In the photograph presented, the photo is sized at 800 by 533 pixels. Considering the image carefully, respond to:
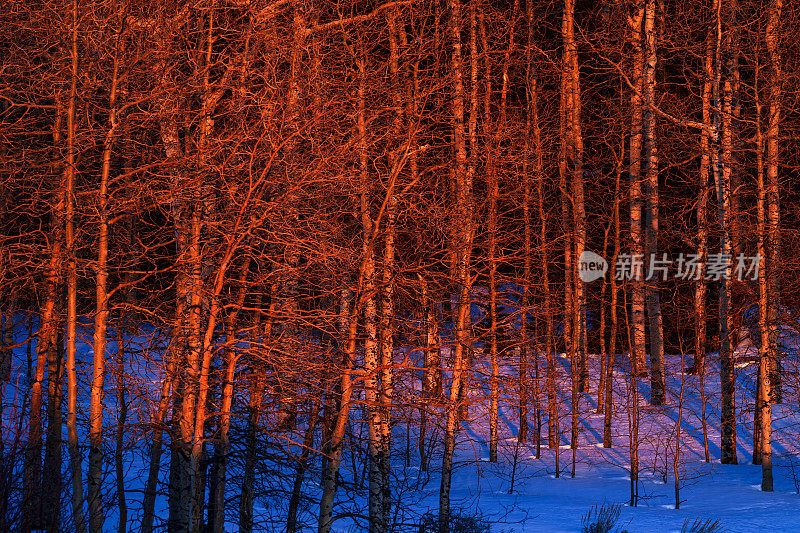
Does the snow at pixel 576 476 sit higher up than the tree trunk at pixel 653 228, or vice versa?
the tree trunk at pixel 653 228

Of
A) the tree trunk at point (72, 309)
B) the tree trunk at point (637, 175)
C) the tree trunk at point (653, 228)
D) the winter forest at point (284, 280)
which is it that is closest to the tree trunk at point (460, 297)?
the winter forest at point (284, 280)

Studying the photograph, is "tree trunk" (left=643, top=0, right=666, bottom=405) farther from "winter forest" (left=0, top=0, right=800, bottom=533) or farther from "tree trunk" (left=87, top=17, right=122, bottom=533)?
"tree trunk" (left=87, top=17, right=122, bottom=533)

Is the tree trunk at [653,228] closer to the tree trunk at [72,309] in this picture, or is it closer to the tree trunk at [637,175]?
the tree trunk at [637,175]

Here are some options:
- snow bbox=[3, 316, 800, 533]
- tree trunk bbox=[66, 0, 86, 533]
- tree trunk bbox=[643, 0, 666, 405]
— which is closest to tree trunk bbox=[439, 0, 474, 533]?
snow bbox=[3, 316, 800, 533]

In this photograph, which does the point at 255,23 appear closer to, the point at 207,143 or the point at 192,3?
the point at 192,3

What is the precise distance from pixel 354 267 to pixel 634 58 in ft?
37.1

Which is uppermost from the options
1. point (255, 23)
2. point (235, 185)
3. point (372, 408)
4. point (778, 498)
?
point (255, 23)

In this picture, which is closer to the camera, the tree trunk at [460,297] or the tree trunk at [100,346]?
the tree trunk at [100,346]

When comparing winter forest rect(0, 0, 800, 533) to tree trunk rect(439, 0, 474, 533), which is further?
tree trunk rect(439, 0, 474, 533)

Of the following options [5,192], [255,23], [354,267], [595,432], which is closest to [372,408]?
[354,267]

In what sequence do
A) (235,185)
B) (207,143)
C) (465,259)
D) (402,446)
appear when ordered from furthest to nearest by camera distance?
(402,446), (465,259), (207,143), (235,185)

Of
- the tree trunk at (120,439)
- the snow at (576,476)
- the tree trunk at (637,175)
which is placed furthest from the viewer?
the tree trunk at (637,175)

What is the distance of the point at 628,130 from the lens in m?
18.7

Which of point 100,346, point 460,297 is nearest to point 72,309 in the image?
point 100,346
